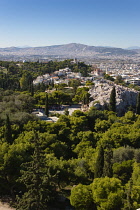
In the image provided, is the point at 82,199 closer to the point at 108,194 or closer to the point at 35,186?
the point at 108,194

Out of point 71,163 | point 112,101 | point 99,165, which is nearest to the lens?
point 99,165

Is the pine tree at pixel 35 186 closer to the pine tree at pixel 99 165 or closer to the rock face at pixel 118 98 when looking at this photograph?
the pine tree at pixel 99 165

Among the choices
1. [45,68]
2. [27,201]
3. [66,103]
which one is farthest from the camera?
[45,68]

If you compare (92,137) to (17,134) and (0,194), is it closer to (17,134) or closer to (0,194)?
(17,134)

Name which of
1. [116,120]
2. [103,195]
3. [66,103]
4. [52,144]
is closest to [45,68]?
[66,103]

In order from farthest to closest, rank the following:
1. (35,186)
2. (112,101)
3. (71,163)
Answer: (112,101) < (71,163) < (35,186)

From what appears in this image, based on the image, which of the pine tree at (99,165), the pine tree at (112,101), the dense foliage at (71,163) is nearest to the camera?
the dense foliage at (71,163)

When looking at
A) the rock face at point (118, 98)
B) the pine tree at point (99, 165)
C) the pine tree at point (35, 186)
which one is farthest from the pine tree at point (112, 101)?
the pine tree at point (35, 186)

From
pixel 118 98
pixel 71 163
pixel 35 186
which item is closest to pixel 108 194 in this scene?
pixel 71 163

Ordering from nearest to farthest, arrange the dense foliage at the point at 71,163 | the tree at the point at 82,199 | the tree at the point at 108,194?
1. the dense foliage at the point at 71,163
2. the tree at the point at 108,194
3. the tree at the point at 82,199

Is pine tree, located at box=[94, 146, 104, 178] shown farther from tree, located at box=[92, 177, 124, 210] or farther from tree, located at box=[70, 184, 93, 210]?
tree, located at box=[70, 184, 93, 210]

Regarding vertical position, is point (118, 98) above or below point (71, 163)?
above
